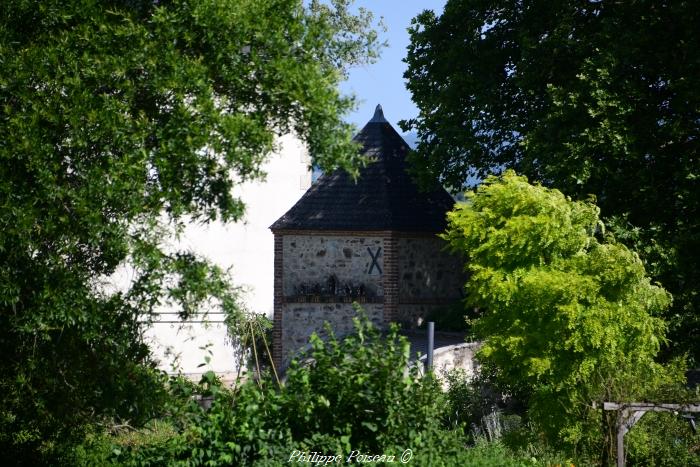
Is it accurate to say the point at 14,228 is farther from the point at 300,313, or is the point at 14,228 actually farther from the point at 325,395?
the point at 300,313

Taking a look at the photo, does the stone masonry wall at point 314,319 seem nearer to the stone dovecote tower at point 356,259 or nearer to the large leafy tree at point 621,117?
the stone dovecote tower at point 356,259

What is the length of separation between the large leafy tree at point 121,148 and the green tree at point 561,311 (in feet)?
15.2

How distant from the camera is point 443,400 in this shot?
955cm

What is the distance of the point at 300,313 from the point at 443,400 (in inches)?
607

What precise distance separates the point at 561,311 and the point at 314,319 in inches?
494

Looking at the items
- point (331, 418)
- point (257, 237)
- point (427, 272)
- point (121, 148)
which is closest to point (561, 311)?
point (331, 418)

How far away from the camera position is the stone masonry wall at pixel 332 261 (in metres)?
24.4

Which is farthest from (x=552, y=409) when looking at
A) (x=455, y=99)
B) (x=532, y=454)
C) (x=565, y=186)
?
(x=455, y=99)

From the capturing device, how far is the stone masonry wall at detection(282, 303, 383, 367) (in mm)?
24406

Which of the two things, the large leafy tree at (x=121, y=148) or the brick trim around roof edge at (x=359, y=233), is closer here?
the large leafy tree at (x=121, y=148)

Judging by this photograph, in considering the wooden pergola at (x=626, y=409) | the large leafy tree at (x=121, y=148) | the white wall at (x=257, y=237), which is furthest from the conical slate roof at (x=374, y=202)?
the large leafy tree at (x=121, y=148)

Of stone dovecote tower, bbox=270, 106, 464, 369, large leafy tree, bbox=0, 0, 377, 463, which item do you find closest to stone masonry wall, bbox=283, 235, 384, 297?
stone dovecote tower, bbox=270, 106, 464, 369

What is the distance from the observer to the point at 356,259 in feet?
80.4

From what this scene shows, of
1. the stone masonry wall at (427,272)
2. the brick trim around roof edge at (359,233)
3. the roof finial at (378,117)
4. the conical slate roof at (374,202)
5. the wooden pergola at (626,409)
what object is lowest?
the wooden pergola at (626,409)
